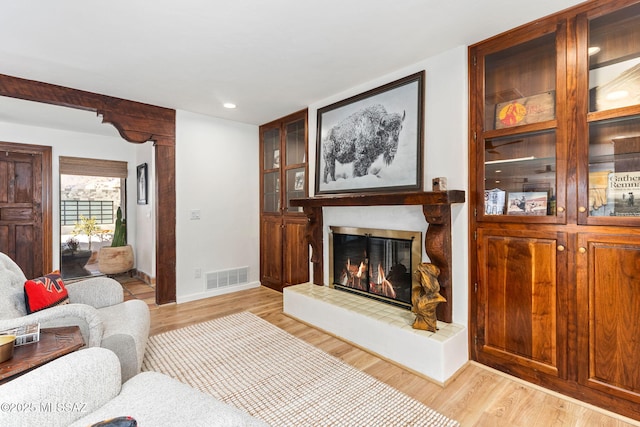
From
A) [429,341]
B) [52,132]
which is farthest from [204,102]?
[429,341]

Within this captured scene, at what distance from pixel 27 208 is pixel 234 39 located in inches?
173

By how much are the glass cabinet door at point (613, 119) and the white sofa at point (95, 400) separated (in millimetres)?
2180

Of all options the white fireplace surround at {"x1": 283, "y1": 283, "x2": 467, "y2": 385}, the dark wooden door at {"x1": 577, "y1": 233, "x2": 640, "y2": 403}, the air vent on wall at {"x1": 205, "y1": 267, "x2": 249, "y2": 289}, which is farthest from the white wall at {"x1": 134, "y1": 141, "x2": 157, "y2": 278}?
the dark wooden door at {"x1": 577, "y1": 233, "x2": 640, "y2": 403}

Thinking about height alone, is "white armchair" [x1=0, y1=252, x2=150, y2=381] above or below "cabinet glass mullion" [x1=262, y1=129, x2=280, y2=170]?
below

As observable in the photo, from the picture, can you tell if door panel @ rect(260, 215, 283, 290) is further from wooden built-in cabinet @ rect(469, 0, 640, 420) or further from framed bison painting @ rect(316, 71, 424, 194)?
wooden built-in cabinet @ rect(469, 0, 640, 420)

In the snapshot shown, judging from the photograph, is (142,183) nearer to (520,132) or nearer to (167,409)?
(167,409)

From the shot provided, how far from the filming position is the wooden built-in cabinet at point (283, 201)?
3.88m

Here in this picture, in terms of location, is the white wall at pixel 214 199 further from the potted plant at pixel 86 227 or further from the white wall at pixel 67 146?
the potted plant at pixel 86 227

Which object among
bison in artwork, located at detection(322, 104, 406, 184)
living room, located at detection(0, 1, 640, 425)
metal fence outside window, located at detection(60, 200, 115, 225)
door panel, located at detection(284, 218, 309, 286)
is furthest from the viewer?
metal fence outside window, located at detection(60, 200, 115, 225)

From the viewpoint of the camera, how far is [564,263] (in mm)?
1898

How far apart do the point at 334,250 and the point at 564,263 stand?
6.59 ft

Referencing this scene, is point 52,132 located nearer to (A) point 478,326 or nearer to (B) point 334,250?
(B) point 334,250

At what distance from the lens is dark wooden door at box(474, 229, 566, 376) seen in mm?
1929

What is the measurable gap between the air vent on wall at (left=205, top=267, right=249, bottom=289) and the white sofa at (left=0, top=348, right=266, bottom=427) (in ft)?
9.22
